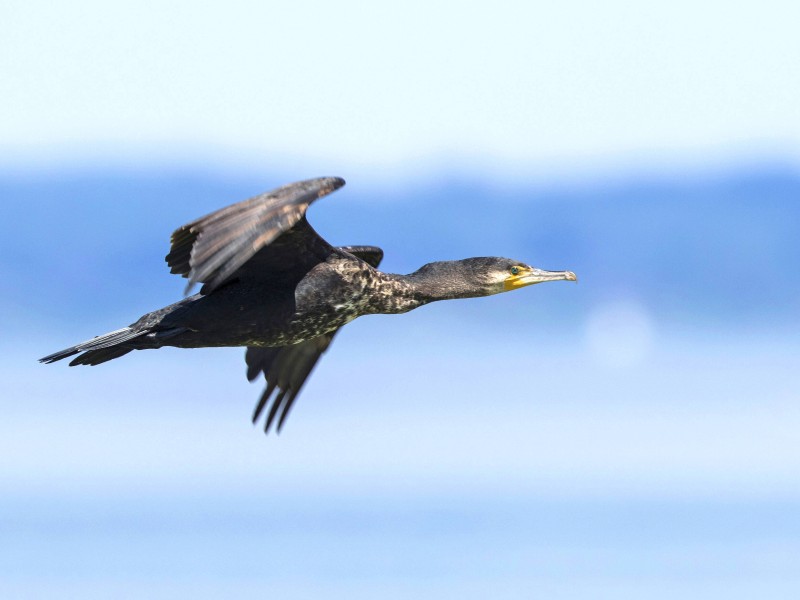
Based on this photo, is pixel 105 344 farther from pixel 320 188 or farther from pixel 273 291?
pixel 320 188

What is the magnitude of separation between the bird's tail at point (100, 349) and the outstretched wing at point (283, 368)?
225 centimetres

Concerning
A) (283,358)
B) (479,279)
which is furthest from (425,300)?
(283,358)

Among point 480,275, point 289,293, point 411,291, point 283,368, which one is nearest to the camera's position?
point 289,293

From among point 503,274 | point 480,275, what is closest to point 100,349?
point 480,275

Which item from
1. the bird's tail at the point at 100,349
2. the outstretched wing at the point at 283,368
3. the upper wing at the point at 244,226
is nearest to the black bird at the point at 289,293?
the bird's tail at the point at 100,349

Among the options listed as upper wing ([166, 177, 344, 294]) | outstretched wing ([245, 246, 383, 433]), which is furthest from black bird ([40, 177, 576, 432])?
outstretched wing ([245, 246, 383, 433])

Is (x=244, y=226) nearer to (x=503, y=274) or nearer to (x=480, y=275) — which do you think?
(x=480, y=275)

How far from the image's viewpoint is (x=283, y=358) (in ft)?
45.6

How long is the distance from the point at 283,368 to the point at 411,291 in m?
2.37

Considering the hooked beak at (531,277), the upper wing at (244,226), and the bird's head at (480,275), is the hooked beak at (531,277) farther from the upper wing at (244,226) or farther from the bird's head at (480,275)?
the upper wing at (244,226)

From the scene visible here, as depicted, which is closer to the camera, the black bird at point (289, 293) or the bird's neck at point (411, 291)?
the black bird at point (289, 293)

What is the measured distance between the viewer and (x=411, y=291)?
39.4ft

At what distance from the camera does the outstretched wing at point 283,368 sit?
45.5ft

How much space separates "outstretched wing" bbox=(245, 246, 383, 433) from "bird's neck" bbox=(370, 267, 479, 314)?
6.18 feet
